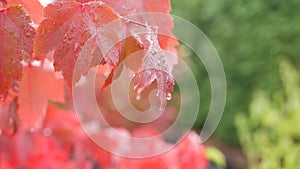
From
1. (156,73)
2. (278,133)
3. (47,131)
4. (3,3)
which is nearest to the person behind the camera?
(156,73)

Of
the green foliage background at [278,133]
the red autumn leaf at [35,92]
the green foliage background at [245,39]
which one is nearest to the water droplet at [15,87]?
the red autumn leaf at [35,92]

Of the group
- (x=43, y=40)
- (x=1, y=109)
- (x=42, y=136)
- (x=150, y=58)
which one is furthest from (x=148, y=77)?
(x=42, y=136)

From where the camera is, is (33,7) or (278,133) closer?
(33,7)

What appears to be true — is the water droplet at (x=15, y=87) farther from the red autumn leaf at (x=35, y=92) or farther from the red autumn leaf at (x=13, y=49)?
the red autumn leaf at (x=13, y=49)

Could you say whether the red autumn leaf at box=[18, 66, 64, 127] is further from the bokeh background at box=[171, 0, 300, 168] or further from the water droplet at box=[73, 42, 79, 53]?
the bokeh background at box=[171, 0, 300, 168]

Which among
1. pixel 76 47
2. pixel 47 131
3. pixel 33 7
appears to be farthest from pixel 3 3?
pixel 47 131

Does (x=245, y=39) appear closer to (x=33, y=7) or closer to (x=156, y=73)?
(x=33, y=7)
